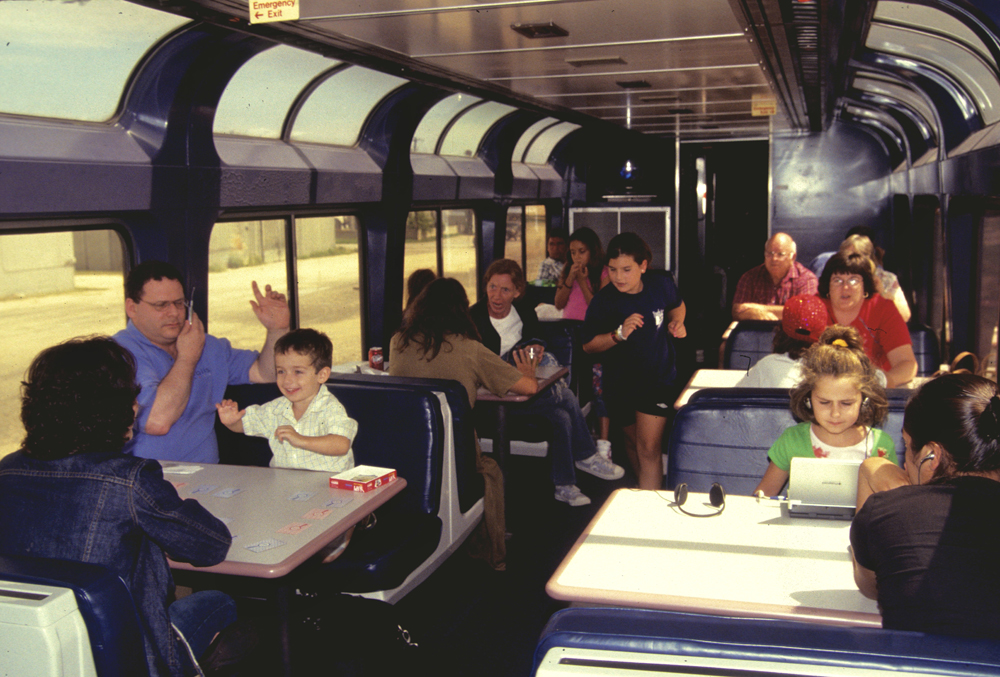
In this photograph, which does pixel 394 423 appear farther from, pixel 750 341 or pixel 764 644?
pixel 750 341

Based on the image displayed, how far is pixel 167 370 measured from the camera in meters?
3.61

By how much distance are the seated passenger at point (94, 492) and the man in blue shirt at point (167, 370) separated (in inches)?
47.6

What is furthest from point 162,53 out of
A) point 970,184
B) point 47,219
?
point 970,184

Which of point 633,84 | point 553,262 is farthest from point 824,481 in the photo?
point 553,262

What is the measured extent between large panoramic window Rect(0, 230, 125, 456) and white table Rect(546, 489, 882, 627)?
2558 mm

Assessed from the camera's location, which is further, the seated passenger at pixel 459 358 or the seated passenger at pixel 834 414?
the seated passenger at pixel 459 358

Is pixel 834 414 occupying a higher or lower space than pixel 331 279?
lower

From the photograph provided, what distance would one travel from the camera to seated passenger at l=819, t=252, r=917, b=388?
4.21m

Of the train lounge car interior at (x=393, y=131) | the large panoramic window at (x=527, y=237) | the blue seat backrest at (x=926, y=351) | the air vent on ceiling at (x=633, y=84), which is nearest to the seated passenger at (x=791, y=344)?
the train lounge car interior at (x=393, y=131)

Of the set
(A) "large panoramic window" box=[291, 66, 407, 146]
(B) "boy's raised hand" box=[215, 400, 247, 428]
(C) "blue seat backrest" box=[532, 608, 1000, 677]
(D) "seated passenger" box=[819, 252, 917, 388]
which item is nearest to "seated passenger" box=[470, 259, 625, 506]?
(A) "large panoramic window" box=[291, 66, 407, 146]

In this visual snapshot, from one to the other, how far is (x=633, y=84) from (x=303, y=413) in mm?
3183

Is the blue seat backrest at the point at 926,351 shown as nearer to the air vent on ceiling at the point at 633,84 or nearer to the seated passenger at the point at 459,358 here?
the air vent on ceiling at the point at 633,84

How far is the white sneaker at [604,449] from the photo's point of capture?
19.4 feet

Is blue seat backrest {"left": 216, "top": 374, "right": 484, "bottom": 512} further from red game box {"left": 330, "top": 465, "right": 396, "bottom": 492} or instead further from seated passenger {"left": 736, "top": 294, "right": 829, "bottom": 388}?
seated passenger {"left": 736, "top": 294, "right": 829, "bottom": 388}
